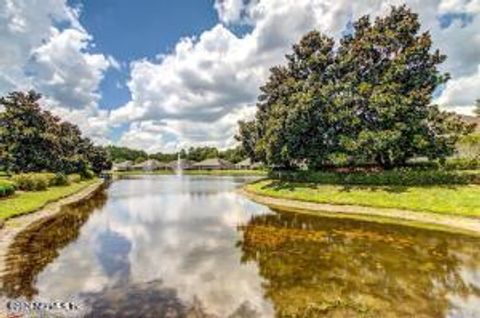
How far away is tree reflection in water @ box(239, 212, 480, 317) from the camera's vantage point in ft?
33.6

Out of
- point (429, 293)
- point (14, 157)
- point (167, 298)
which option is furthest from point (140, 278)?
point (14, 157)

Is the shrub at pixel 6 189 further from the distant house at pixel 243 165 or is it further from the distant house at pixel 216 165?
the distant house at pixel 216 165

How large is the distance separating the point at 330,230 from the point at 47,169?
4784 centimetres

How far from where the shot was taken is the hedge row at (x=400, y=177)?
32000 millimetres

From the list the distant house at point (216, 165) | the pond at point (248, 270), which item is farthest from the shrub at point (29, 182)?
the distant house at point (216, 165)

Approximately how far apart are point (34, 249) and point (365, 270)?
14.1 meters

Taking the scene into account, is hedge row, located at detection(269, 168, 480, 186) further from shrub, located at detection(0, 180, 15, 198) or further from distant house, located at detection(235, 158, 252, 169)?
distant house, located at detection(235, 158, 252, 169)

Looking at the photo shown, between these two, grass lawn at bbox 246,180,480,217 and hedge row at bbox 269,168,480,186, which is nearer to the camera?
grass lawn at bbox 246,180,480,217

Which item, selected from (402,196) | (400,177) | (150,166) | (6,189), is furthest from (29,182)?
(150,166)

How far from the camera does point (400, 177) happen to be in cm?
3434

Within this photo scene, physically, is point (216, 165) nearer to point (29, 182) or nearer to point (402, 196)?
point (29, 182)

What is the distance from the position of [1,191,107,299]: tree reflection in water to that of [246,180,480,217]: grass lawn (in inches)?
804

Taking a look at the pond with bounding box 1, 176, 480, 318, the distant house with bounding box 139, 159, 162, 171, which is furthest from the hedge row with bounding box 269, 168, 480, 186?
the distant house with bounding box 139, 159, 162, 171

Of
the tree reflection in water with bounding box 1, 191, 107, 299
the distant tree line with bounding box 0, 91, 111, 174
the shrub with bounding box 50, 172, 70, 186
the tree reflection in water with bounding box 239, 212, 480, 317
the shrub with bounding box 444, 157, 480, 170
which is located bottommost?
the tree reflection in water with bounding box 239, 212, 480, 317
